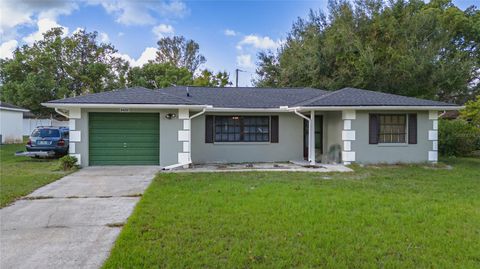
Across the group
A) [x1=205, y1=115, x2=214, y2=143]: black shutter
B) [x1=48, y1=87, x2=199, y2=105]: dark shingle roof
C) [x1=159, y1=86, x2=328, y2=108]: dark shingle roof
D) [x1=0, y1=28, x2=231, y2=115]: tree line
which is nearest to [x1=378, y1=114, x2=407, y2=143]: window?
[x1=159, y1=86, x2=328, y2=108]: dark shingle roof

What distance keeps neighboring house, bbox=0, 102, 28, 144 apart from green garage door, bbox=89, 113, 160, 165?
14.6m

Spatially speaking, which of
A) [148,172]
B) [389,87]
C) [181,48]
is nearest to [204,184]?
[148,172]

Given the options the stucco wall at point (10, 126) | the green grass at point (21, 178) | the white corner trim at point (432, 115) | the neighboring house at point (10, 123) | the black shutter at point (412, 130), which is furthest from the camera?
the stucco wall at point (10, 126)

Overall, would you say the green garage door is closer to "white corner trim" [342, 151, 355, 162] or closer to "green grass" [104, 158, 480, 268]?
"green grass" [104, 158, 480, 268]

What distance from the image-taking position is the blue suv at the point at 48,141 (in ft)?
48.1

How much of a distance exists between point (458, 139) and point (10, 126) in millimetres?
27027

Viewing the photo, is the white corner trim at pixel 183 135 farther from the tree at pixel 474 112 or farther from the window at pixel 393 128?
the tree at pixel 474 112

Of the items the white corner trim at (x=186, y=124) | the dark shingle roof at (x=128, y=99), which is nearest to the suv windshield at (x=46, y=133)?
the dark shingle roof at (x=128, y=99)

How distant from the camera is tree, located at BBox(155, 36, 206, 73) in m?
41.0

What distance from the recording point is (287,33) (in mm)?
27672

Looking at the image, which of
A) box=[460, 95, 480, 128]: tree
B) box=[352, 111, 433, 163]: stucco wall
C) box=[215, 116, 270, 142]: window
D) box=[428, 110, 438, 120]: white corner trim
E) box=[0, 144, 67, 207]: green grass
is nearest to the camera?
box=[0, 144, 67, 207]: green grass

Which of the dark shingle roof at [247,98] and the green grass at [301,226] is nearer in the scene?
the green grass at [301,226]

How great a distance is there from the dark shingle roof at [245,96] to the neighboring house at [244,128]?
46 millimetres

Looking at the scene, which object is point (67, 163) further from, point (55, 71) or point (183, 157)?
point (55, 71)
